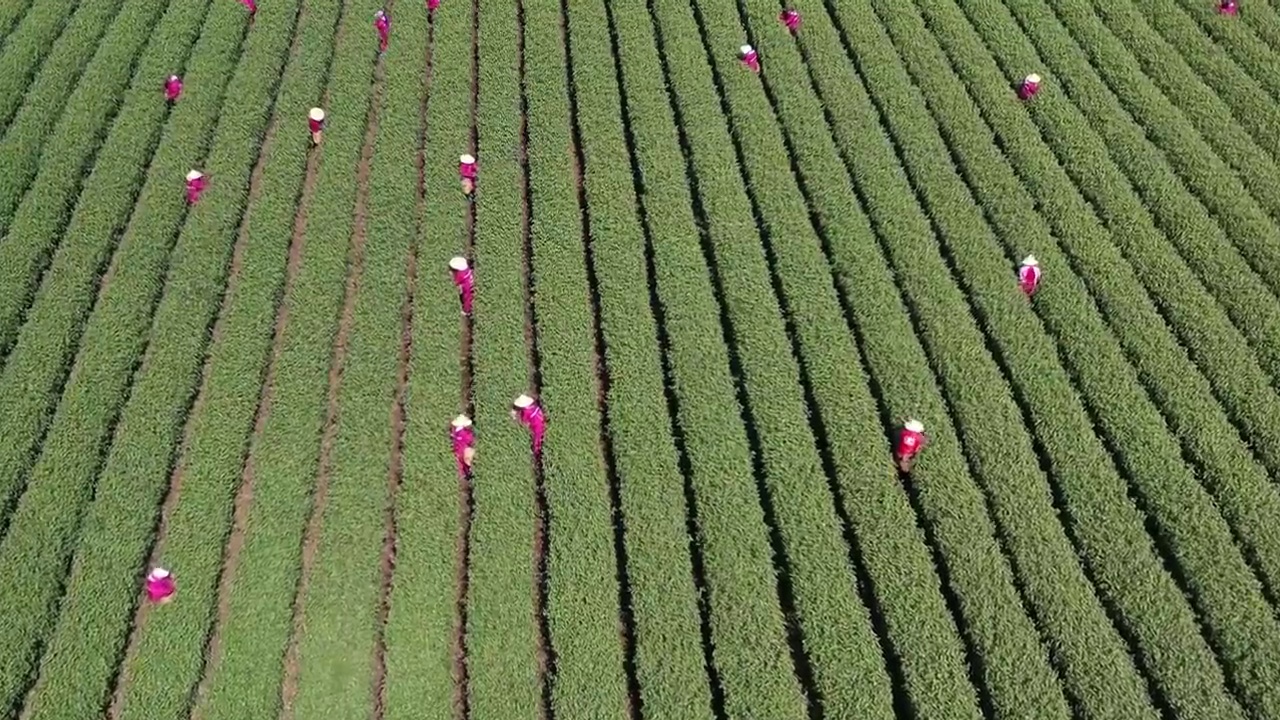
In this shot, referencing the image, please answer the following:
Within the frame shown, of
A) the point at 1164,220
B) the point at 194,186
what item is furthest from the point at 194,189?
the point at 1164,220

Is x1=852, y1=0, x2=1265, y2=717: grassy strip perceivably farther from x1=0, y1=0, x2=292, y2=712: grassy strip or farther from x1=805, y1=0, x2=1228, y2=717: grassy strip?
x1=0, y1=0, x2=292, y2=712: grassy strip

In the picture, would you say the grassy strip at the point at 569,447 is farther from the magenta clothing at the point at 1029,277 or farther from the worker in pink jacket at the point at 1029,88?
the worker in pink jacket at the point at 1029,88

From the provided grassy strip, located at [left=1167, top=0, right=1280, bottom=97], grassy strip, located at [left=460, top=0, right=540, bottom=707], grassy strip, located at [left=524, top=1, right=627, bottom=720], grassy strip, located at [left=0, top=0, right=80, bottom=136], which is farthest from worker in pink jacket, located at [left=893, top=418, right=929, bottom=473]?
grassy strip, located at [left=0, top=0, right=80, bottom=136]

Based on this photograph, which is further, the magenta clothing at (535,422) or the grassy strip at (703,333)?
the magenta clothing at (535,422)

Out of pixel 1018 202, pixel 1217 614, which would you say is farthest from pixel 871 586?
pixel 1018 202

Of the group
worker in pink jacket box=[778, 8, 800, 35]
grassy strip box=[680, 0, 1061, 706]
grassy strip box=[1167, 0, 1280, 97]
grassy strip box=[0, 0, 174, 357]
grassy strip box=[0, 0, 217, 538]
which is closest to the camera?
grassy strip box=[680, 0, 1061, 706]

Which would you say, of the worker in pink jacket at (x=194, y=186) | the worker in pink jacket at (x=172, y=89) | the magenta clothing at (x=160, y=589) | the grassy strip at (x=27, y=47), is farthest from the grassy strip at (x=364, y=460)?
the grassy strip at (x=27, y=47)
